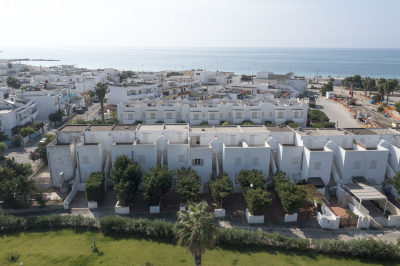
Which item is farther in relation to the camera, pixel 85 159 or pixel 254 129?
pixel 254 129

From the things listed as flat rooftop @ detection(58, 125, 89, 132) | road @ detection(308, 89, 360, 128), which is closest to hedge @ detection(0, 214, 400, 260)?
flat rooftop @ detection(58, 125, 89, 132)

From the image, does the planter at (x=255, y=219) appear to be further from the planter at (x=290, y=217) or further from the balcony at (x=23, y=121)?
the balcony at (x=23, y=121)

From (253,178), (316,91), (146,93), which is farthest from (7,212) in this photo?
(316,91)

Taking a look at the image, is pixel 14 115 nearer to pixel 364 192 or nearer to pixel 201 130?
pixel 201 130

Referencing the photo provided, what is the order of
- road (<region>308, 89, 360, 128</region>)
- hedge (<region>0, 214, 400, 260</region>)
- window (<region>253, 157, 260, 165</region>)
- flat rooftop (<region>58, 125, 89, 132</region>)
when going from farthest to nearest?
road (<region>308, 89, 360, 128</region>) → flat rooftop (<region>58, 125, 89, 132</region>) → window (<region>253, 157, 260, 165</region>) → hedge (<region>0, 214, 400, 260</region>)

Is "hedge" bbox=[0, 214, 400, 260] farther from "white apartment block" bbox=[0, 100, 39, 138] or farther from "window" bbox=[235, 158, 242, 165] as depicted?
"white apartment block" bbox=[0, 100, 39, 138]

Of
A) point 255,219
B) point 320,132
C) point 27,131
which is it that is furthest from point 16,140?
point 320,132
